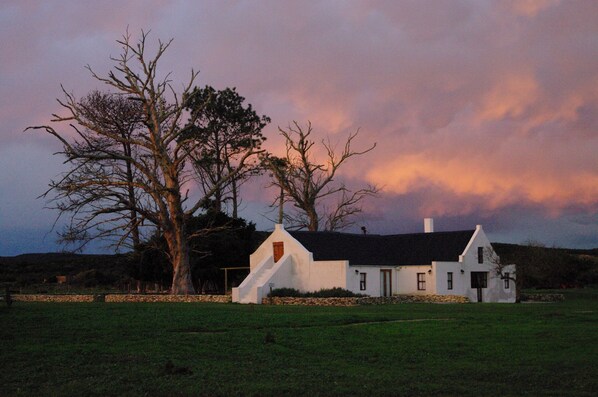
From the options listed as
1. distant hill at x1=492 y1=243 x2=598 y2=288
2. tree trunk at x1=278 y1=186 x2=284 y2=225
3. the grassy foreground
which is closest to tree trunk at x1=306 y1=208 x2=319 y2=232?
tree trunk at x1=278 y1=186 x2=284 y2=225

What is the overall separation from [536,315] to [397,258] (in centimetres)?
2313

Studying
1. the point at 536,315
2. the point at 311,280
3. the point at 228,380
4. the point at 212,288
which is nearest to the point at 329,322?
the point at 536,315

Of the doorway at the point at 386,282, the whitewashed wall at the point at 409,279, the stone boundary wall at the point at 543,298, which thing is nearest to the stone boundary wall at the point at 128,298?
the doorway at the point at 386,282

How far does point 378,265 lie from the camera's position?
5472cm

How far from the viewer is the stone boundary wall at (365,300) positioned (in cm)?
4609

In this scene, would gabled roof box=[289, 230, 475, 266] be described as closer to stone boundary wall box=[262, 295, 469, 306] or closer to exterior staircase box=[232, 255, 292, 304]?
exterior staircase box=[232, 255, 292, 304]

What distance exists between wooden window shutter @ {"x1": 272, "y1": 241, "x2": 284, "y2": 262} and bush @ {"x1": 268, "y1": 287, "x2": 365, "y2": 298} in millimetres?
3538

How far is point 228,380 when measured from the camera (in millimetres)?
18781

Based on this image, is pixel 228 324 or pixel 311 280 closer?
pixel 228 324

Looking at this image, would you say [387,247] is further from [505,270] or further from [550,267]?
[550,267]

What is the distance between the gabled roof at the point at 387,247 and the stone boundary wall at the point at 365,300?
380 cm

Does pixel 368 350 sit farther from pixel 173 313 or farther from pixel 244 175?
pixel 244 175

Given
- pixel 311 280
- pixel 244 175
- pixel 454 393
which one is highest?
pixel 244 175

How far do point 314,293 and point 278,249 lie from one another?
240 inches
